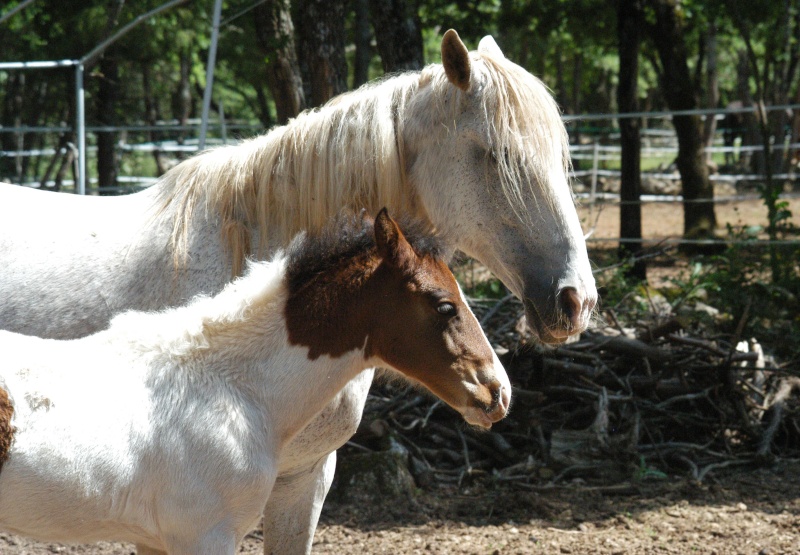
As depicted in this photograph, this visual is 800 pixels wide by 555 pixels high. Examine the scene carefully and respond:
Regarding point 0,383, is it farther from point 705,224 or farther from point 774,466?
point 705,224

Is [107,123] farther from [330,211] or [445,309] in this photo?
[445,309]

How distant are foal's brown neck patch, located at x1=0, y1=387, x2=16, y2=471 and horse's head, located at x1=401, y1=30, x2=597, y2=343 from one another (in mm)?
1367

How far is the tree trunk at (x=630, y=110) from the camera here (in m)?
9.88

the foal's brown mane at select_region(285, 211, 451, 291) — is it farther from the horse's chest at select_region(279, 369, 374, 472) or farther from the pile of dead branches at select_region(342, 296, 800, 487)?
the pile of dead branches at select_region(342, 296, 800, 487)

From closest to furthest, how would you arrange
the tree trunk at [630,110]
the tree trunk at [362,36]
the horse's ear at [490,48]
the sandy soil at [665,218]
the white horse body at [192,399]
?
1. the white horse body at [192,399]
2. the horse's ear at [490,48]
3. the tree trunk at [362,36]
4. the tree trunk at [630,110]
5. the sandy soil at [665,218]

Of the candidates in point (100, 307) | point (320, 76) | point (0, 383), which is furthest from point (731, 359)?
point (0, 383)

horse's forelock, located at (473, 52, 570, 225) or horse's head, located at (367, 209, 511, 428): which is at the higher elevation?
horse's forelock, located at (473, 52, 570, 225)

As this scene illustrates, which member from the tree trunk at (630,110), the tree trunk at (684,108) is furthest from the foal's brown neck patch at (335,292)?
the tree trunk at (684,108)

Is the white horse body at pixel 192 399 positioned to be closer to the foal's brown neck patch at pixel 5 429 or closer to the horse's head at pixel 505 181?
the foal's brown neck patch at pixel 5 429

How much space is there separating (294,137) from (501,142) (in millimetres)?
731

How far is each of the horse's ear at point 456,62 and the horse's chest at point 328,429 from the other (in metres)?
1.02

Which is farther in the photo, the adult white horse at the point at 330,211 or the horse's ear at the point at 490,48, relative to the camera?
the horse's ear at the point at 490,48

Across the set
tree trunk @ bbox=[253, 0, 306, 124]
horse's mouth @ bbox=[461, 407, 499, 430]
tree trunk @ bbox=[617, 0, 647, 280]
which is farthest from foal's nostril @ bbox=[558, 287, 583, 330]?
tree trunk @ bbox=[617, 0, 647, 280]

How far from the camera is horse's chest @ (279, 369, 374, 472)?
9.53 feet
